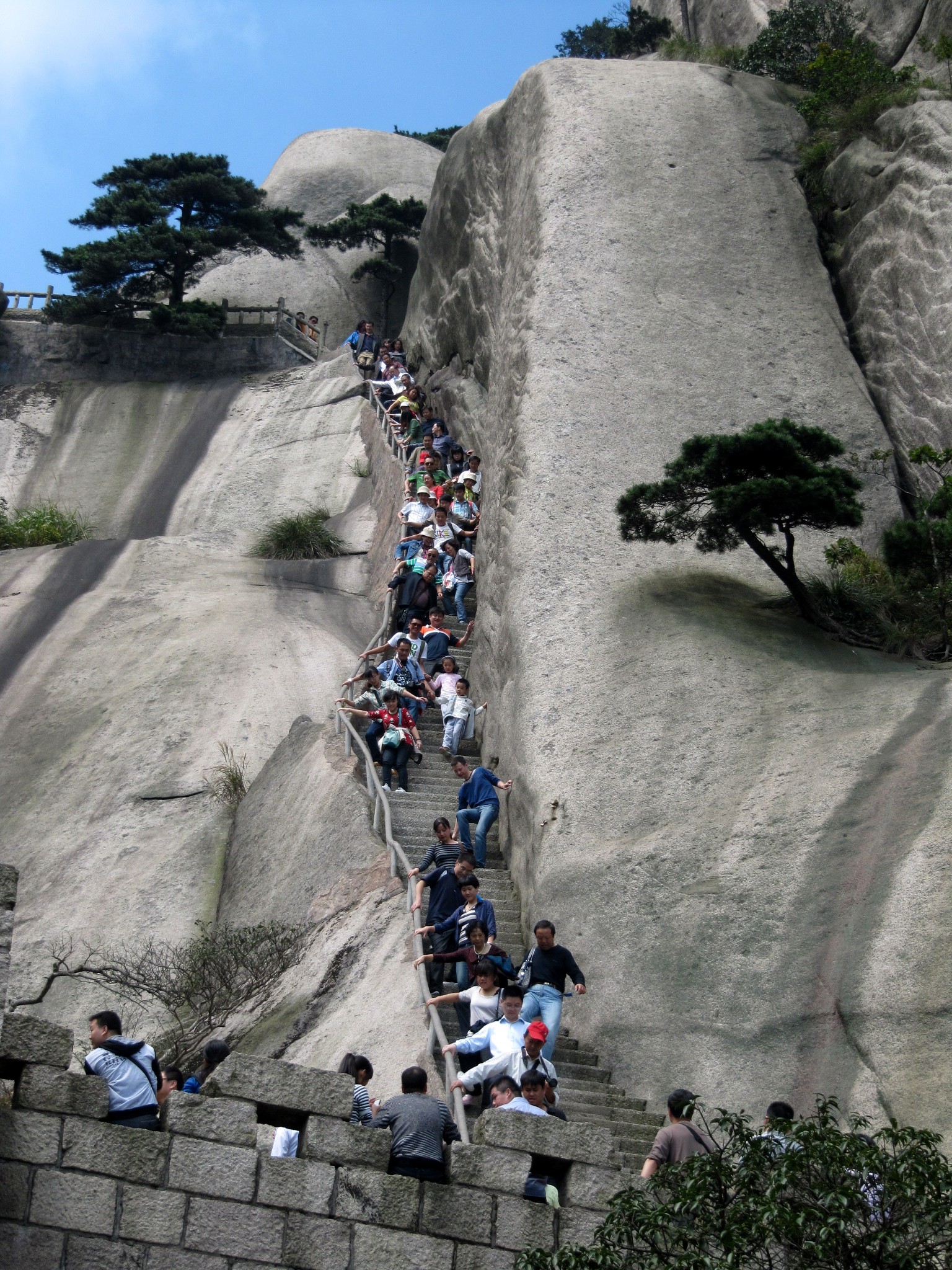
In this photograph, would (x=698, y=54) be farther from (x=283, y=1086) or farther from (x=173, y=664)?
(x=283, y=1086)

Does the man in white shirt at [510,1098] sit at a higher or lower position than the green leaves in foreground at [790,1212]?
lower

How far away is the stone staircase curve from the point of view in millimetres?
10734

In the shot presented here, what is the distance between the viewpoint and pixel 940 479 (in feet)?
67.2

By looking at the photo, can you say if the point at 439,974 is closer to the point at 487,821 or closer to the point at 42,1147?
the point at 487,821

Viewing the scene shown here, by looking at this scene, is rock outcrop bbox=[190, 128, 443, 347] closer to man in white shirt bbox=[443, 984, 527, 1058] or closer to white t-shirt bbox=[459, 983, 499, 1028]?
white t-shirt bbox=[459, 983, 499, 1028]

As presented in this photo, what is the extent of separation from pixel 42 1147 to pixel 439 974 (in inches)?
185

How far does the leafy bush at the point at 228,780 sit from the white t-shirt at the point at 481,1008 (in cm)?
948

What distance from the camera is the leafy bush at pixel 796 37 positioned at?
2808 cm

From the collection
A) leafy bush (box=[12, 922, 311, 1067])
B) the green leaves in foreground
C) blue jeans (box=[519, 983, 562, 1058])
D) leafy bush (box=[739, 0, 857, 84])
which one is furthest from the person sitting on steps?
leafy bush (box=[739, 0, 857, 84])

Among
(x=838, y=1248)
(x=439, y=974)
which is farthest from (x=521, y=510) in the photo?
(x=838, y=1248)

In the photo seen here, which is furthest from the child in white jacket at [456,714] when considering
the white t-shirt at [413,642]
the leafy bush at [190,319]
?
the leafy bush at [190,319]

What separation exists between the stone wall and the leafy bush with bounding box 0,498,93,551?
777 cm

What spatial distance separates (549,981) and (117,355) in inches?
1150

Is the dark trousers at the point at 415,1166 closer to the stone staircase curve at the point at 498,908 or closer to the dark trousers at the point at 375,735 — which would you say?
the stone staircase curve at the point at 498,908
